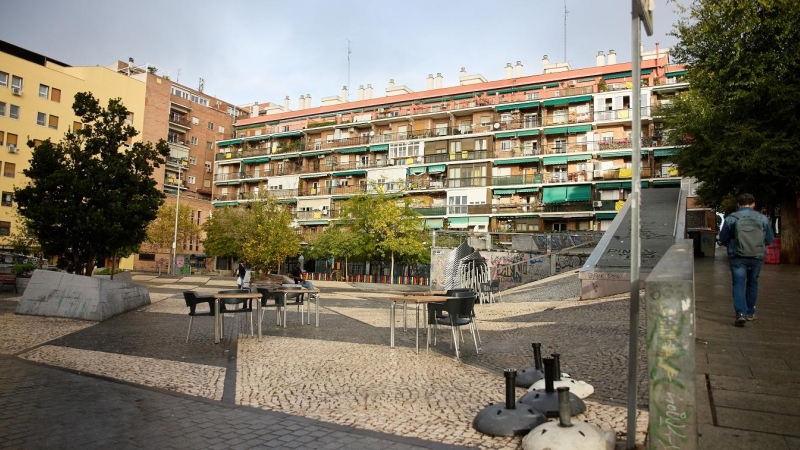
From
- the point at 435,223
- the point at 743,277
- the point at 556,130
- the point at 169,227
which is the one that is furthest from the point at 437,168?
the point at 743,277

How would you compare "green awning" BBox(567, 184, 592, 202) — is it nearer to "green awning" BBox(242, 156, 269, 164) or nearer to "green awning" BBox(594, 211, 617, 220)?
"green awning" BBox(594, 211, 617, 220)

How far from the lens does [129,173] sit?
1458 cm

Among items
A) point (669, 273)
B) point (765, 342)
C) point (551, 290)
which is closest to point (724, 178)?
point (551, 290)

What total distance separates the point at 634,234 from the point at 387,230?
43184 millimetres

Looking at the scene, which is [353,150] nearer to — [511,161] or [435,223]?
[435,223]

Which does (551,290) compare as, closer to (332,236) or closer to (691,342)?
(691,342)

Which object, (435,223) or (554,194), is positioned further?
(435,223)

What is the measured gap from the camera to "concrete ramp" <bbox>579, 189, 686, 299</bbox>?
14.2 metres

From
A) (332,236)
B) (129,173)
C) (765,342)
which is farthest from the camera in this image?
(332,236)

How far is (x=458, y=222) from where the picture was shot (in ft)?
181

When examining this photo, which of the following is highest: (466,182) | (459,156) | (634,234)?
(459,156)

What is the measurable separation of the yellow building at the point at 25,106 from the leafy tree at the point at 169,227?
12533mm

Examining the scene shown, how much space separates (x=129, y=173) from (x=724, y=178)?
20859 mm

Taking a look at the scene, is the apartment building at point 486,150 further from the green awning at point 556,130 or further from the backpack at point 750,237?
the backpack at point 750,237
